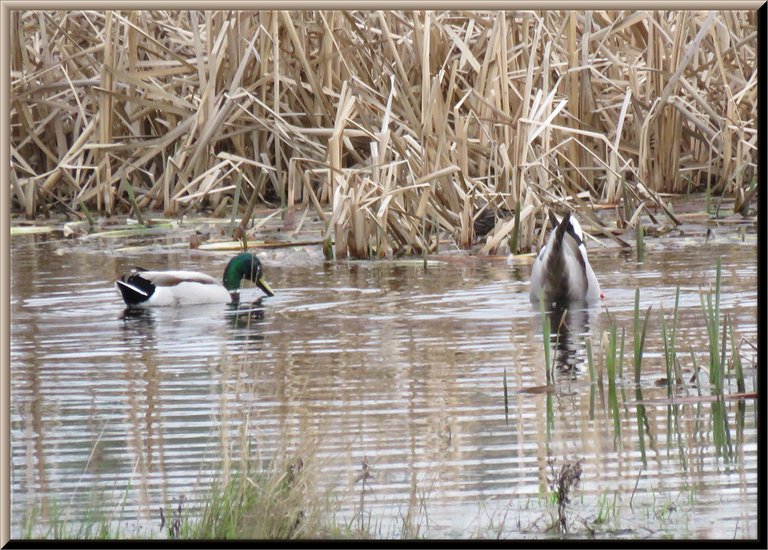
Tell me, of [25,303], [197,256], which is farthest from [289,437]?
[197,256]

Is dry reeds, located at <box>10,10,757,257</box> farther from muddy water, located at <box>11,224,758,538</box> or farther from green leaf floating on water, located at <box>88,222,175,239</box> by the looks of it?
muddy water, located at <box>11,224,758,538</box>

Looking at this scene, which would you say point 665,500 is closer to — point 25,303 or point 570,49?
point 25,303

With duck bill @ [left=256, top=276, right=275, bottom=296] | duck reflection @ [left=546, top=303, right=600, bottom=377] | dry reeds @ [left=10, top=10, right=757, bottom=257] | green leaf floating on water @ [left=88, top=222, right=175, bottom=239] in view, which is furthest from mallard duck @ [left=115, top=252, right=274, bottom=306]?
green leaf floating on water @ [left=88, top=222, right=175, bottom=239]

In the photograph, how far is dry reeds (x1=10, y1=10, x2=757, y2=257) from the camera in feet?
35.0

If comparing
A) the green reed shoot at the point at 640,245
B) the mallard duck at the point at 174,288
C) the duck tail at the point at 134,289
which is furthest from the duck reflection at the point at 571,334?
the duck tail at the point at 134,289

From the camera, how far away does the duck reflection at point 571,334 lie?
23.3 ft

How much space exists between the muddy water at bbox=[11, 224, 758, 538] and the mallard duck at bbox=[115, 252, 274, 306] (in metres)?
0.13

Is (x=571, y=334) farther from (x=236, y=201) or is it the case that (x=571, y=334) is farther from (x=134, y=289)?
(x=236, y=201)

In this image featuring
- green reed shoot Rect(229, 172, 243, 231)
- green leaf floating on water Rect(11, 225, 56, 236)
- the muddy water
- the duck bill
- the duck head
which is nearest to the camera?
the muddy water

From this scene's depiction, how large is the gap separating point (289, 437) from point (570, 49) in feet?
21.8

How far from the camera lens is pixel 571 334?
26.7ft

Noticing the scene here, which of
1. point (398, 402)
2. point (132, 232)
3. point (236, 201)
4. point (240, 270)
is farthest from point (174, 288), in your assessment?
point (398, 402)

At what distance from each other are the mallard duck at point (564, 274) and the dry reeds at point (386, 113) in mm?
1226

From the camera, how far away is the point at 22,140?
1340cm
